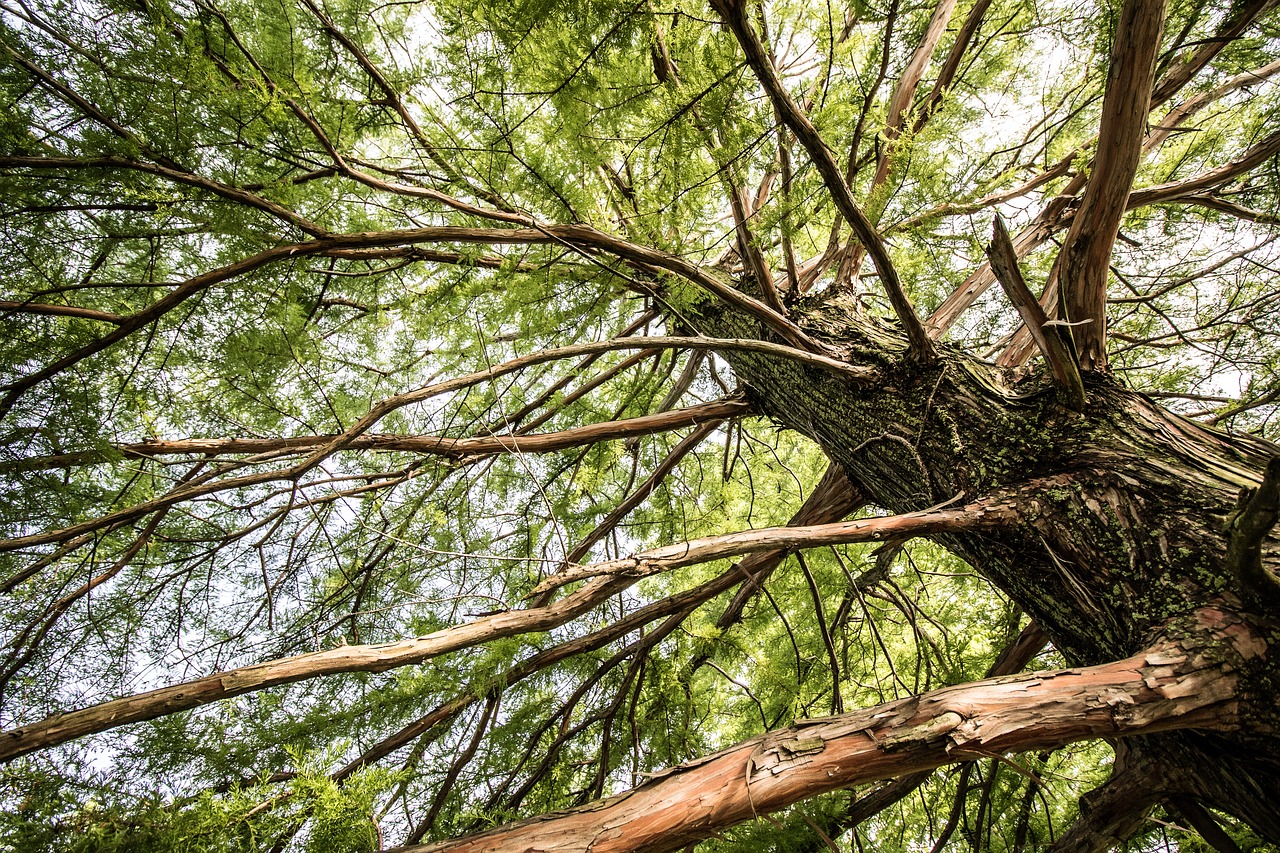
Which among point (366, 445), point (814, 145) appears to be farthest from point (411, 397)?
point (814, 145)

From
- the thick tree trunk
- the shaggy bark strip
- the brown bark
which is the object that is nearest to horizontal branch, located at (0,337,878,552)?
the thick tree trunk

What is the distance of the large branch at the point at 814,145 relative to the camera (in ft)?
4.03

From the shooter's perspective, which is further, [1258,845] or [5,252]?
[5,252]

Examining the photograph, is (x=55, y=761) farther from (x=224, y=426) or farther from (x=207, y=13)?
(x=207, y=13)

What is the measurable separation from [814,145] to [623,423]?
1136 millimetres

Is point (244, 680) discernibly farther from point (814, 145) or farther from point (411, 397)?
point (814, 145)

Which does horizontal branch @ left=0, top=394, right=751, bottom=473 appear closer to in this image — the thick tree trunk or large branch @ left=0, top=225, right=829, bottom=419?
large branch @ left=0, top=225, right=829, bottom=419

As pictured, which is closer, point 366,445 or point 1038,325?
point 1038,325

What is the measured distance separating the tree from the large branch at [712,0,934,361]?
0.04 ft

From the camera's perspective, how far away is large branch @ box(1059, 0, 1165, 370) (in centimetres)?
128

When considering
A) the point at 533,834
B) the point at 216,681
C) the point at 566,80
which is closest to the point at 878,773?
the point at 533,834

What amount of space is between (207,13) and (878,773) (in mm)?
2797

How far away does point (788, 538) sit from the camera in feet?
4.34

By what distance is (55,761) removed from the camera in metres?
2.01
